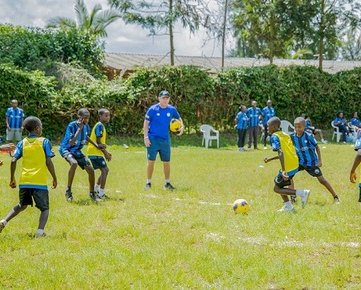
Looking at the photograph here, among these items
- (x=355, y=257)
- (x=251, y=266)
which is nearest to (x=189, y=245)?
(x=251, y=266)

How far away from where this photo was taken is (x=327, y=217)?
7.74m

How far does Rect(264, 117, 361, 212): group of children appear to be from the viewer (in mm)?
8266

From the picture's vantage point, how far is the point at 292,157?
8414mm

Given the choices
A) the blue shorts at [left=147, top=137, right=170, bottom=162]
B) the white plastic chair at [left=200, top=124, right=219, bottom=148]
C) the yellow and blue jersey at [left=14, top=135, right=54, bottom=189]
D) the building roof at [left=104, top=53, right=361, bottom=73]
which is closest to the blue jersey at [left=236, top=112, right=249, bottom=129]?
the white plastic chair at [left=200, top=124, right=219, bottom=148]

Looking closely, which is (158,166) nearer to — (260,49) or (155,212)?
(155,212)

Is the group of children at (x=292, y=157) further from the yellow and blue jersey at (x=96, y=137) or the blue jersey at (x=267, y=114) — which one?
the blue jersey at (x=267, y=114)

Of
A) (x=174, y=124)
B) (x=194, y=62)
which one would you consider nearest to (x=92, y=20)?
(x=194, y=62)

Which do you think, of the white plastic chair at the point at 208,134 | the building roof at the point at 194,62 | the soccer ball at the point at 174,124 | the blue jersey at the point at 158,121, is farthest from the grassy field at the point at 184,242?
the building roof at the point at 194,62

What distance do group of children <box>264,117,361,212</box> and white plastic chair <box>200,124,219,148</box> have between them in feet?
43.6

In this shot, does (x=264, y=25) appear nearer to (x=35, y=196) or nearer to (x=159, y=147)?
(x=159, y=147)

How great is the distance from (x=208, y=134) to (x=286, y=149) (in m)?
14.1

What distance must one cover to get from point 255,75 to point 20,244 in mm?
21161

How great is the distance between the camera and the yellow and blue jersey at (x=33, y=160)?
21.9ft

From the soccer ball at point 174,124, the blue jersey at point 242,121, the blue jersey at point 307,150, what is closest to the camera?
the blue jersey at point 307,150
